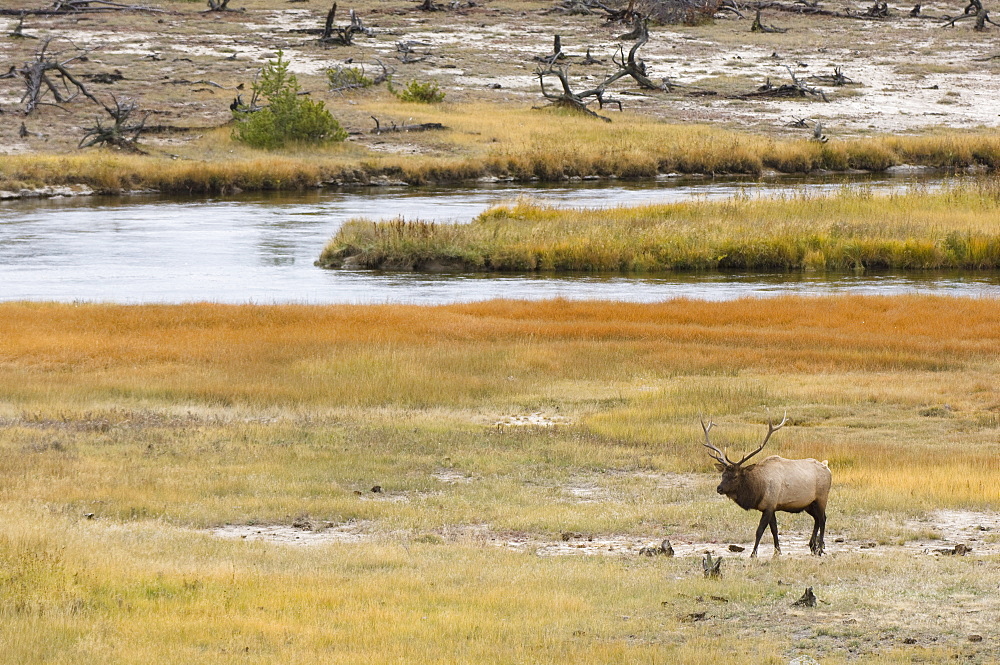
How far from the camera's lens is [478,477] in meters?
14.8

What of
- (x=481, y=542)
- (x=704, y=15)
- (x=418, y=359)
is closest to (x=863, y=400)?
(x=418, y=359)

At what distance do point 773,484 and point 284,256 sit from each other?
30.8 m

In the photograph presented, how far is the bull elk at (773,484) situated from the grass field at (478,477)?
1.53 ft

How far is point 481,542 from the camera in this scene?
11.7 m

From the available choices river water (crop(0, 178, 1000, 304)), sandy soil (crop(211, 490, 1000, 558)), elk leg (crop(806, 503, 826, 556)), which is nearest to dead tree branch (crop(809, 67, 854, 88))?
river water (crop(0, 178, 1000, 304))

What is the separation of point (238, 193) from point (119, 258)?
42.1ft

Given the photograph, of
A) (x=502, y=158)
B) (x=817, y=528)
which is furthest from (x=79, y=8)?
(x=817, y=528)

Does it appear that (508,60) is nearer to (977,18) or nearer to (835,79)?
(835,79)

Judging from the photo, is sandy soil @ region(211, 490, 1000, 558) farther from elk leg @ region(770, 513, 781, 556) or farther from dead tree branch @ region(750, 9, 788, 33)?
dead tree branch @ region(750, 9, 788, 33)

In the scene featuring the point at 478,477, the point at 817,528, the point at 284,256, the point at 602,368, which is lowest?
the point at 284,256

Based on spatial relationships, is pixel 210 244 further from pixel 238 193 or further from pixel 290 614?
pixel 290 614

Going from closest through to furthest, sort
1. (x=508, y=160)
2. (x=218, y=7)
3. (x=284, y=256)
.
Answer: (x=284, y=256)
(x=508, y=160)
(x=218, y=7)

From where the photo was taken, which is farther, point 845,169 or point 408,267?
point 845,169

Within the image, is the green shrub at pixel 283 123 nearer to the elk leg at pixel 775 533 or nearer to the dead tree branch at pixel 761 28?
the dead tree branch at pixel 761 28
